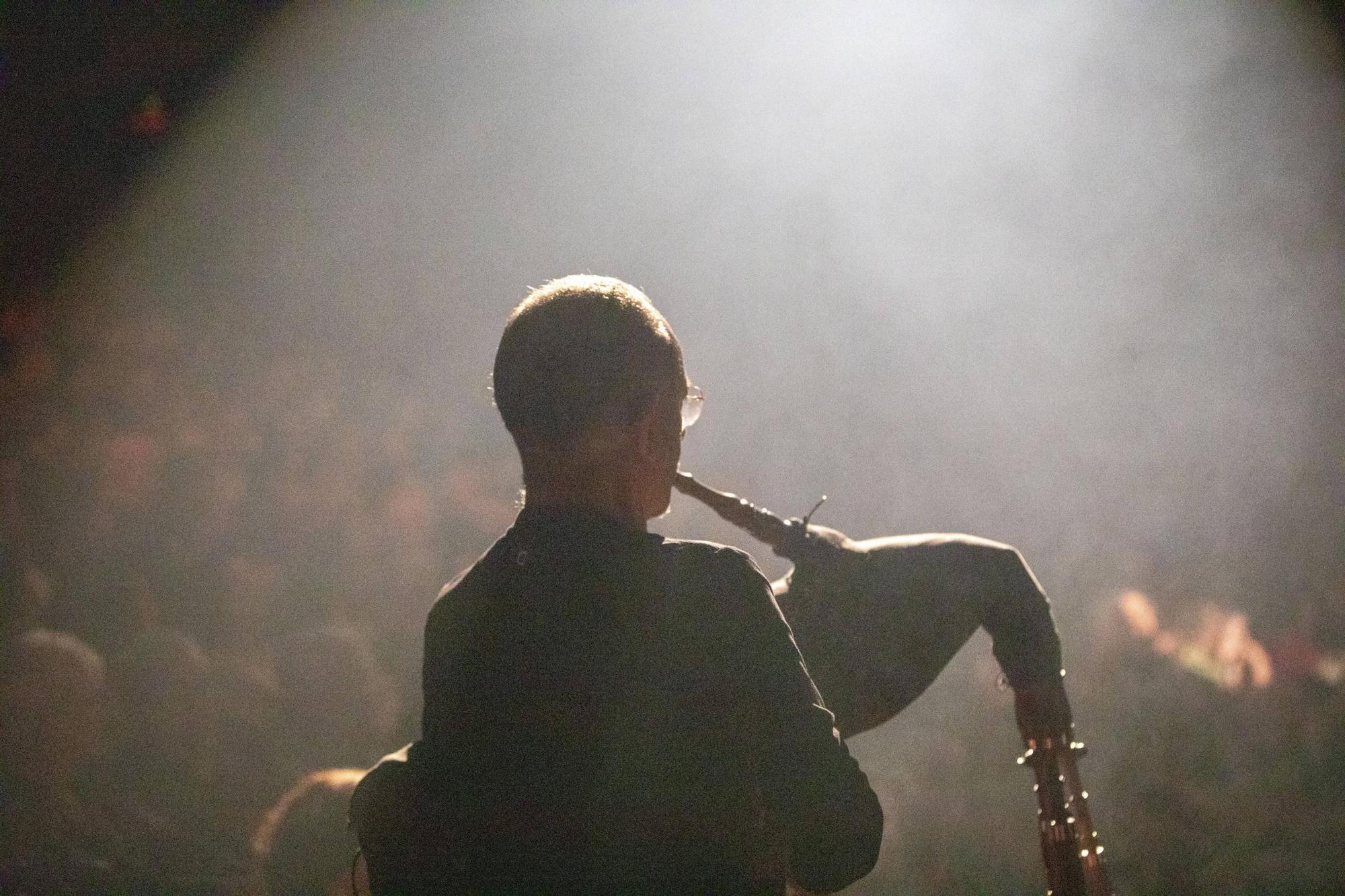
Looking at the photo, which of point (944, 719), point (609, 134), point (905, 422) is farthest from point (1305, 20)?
point (944, 719)

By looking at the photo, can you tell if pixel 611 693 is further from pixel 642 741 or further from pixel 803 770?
pixel 803 770

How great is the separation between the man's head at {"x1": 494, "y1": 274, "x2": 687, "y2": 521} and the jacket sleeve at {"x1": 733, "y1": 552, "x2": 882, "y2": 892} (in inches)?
7.3

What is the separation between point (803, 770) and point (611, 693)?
0.67 ft

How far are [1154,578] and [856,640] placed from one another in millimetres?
3665

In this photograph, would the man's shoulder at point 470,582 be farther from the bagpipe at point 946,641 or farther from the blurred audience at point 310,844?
the blurred audience at point 310,844

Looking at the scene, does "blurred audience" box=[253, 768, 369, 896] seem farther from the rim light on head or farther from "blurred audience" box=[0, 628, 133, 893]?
"blurred audience" box=[0, 628, 133, 893]

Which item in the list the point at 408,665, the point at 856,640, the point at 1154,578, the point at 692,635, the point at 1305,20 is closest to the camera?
the point at 692,635

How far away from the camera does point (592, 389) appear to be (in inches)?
45.0

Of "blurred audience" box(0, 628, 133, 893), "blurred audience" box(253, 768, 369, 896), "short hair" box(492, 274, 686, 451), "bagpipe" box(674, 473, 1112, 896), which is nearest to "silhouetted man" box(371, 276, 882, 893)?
"short hair" box(492, 274, 686, 451)

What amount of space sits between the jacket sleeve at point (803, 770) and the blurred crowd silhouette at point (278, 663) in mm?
3066

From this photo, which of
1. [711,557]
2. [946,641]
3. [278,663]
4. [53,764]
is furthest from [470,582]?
[278,663]

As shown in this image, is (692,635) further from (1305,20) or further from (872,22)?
(1305,20)

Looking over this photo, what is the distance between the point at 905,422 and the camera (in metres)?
4.88

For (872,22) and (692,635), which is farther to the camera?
(872,22)
